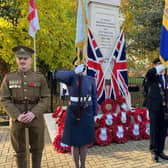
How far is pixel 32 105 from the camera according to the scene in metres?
2.43

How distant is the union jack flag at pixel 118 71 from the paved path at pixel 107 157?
5.24ft

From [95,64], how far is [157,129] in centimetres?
239

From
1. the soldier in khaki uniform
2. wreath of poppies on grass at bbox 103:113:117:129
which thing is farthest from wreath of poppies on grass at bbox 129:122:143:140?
the soldier in khaki uniform

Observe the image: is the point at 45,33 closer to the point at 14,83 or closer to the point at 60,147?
the point at 60,147

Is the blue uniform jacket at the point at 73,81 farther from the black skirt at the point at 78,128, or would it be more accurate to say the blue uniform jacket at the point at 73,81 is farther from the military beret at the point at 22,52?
the military beret at the point at 22,52

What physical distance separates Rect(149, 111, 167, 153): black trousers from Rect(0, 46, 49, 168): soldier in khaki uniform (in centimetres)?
190

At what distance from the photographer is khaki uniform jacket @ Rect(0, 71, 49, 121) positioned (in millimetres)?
2326

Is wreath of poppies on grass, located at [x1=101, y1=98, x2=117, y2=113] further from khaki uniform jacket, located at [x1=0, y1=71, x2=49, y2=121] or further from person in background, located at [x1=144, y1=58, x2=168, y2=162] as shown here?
khaki uniform jacket, located at [x1=0, y1=71, x2=49, y2=121]

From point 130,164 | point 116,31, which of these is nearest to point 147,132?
point 130,164

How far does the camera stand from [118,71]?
5379mm

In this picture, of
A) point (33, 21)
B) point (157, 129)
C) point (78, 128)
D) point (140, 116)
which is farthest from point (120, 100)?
point (33, 21)

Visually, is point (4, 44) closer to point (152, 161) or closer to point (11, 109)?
point (11, 109)

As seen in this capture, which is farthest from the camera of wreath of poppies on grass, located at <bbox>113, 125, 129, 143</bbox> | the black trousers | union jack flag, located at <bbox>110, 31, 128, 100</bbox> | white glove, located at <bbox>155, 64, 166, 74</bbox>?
union jack flag, located at <bbox>110, 31, 128, 100</bbox>

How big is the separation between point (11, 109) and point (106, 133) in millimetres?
2340
